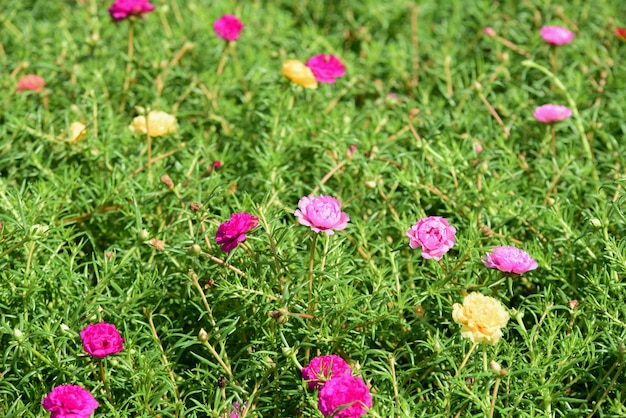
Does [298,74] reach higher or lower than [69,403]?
higher

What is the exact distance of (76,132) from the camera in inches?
107

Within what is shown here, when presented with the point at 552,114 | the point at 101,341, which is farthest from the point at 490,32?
the point at 101,341

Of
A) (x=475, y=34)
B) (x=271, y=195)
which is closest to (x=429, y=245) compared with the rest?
(x=271, y=195)

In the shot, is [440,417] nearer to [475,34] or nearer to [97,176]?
[97,176]

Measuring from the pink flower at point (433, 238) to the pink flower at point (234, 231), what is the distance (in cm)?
42

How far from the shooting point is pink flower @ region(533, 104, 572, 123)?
2707 millimetres

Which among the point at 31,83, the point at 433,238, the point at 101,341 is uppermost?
the point at 433,238

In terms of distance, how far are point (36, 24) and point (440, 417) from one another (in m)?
2.75

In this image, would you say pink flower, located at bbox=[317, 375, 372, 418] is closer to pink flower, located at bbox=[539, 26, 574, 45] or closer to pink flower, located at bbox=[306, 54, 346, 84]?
pink flower, located at bbox=[306, 54, 346, 84]

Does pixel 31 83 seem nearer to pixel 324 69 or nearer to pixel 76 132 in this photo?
pixel 76 132

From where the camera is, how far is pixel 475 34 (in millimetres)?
3709

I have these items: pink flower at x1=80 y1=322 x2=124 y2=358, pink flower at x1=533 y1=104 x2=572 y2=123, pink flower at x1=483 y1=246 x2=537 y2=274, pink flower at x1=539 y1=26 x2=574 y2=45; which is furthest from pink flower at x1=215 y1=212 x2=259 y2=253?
pink flower at x1=539 y1=26 x2=574 y2=45

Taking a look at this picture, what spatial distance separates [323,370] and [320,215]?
38 centimetres

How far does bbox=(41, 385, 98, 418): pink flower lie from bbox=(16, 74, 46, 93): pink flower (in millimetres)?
1579
